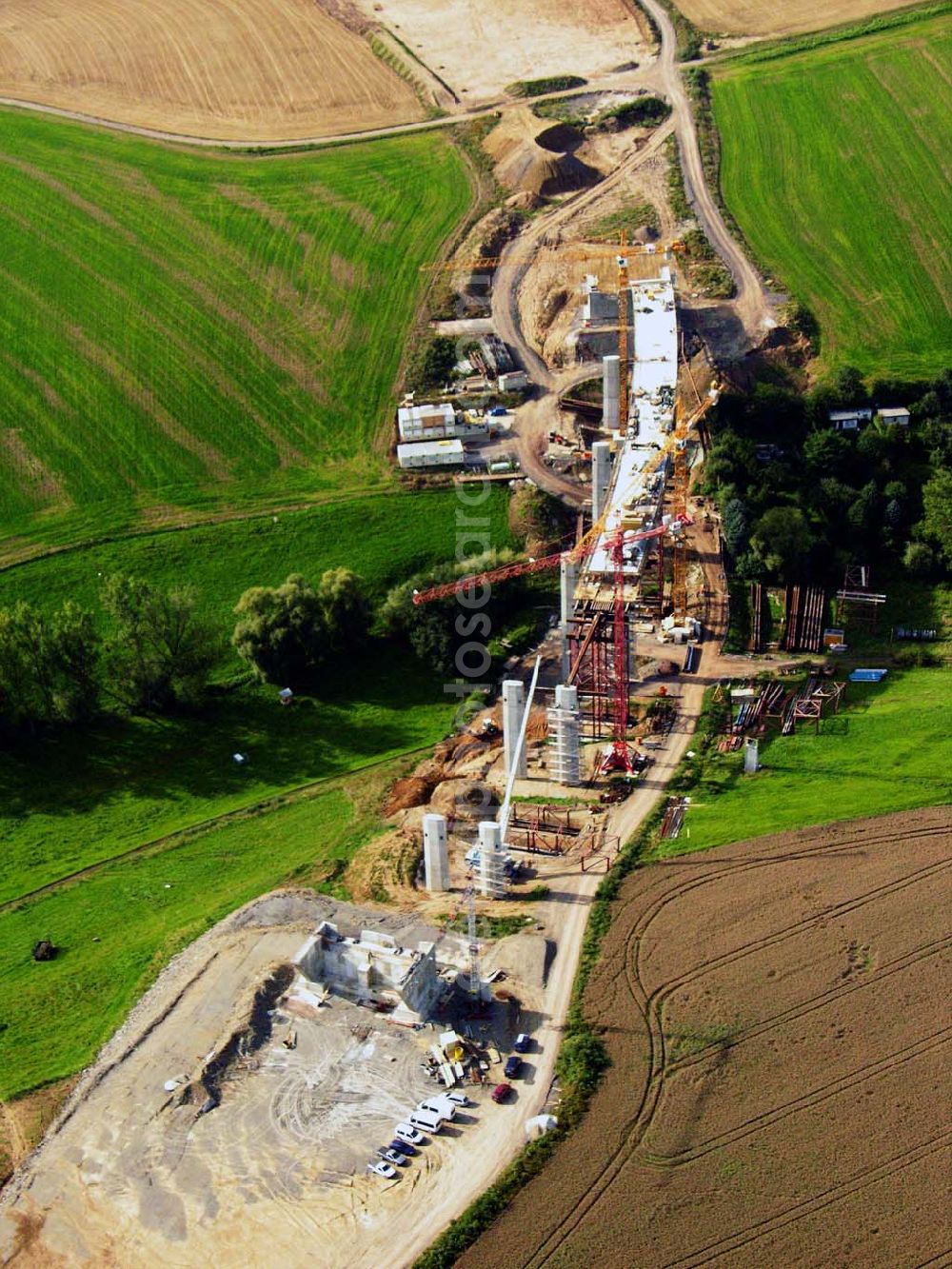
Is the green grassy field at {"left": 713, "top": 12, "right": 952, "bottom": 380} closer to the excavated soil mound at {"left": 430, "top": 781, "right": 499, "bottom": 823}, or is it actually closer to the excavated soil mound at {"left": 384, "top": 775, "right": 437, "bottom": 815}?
the excavated soil mound at {"left": 384, "top": 775, "right": 437, "bottom": 815}

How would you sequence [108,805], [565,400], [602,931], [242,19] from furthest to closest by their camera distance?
[242,19] < [565,400] < [108,805] < [602,931]

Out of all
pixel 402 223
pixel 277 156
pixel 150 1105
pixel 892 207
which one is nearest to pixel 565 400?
pixel 402 223

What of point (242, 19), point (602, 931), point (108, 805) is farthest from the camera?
point (242, 19)

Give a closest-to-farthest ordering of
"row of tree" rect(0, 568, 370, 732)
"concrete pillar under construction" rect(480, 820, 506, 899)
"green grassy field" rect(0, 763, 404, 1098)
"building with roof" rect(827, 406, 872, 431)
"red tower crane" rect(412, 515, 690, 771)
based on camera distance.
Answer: "green grassy field" rect(0, 763, 404, 1098)
"concrete pillar under construction" rect(480, 820, 506, 899)
"red tower crane" rect(412, 515, 690, 771)
"row of tree" rect(0, 568, 370, 732)
"building with roof" rect(827, 406, 872, 431)

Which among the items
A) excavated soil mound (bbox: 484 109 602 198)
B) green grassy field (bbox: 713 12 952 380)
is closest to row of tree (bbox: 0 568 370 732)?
green grassy field (bbox: 713 12 952 380)

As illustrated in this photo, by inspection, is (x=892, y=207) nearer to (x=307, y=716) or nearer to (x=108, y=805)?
(x=307, y=716)

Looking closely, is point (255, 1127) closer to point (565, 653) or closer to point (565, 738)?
point (565, 738)
